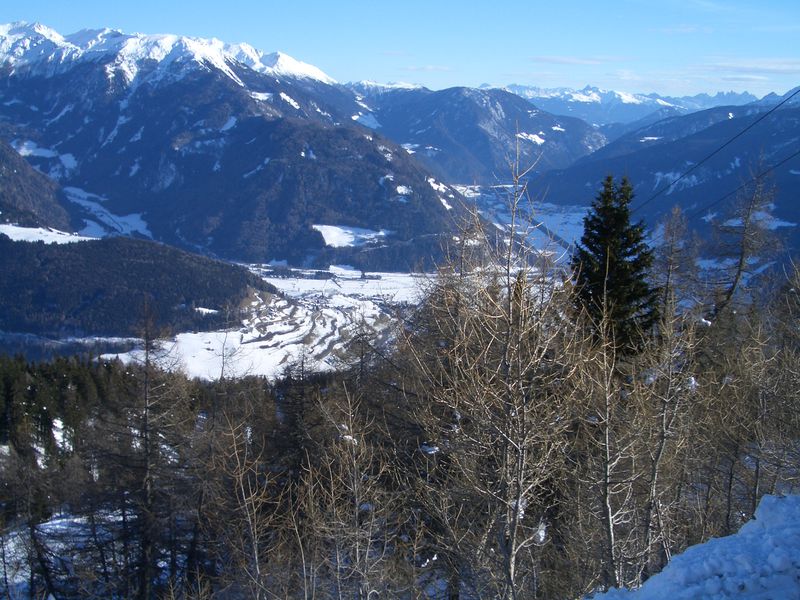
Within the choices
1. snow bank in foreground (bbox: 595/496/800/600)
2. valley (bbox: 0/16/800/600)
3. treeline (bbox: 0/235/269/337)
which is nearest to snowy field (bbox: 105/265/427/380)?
treeline (bbox: 0/235/269/337)

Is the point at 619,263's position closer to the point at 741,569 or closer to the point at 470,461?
the point at 470,461

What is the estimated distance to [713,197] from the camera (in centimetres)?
16825

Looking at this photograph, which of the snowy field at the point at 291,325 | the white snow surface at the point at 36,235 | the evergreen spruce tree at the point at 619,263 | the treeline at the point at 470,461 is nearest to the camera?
→ the treeline at the point at 470,461

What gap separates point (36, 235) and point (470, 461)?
18596 centimetres

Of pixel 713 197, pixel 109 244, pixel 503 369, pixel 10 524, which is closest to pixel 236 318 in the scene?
pixel 109 244

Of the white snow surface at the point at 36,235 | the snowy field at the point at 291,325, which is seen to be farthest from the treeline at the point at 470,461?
the white snow surface at the point at 36,235

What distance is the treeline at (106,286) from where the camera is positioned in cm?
12650

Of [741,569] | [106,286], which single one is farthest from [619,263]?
[106,286]

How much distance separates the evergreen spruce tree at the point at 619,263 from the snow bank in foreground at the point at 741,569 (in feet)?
34.3

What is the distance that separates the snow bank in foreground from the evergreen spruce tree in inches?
412

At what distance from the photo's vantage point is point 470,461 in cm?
778

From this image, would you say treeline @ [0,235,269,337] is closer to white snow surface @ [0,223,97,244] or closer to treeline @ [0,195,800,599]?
white snow surface @ [0,223,97,244]

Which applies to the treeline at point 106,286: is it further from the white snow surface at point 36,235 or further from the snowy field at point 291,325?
the snowy field at point 291,325

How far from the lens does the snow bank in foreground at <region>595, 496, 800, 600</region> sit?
17.6ft
